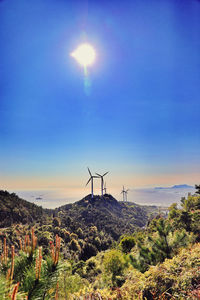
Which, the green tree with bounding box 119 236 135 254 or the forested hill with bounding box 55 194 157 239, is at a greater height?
the green tree with bounding box 119 236 135 254

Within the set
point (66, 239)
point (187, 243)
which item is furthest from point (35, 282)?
point (66, 239)

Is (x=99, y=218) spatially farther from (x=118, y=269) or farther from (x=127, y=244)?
(x=118, y=269)

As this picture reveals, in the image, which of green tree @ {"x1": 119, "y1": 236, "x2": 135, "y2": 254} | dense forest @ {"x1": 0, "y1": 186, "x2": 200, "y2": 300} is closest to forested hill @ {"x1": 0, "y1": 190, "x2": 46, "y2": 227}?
dense forest @ {"x1": 0, "y1": 186, "x2": 200, "y2": 300}

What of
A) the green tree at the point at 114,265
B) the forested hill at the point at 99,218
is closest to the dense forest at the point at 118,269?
the green tree at the point at 114,265

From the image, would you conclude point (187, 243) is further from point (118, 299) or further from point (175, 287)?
point (118, 299)

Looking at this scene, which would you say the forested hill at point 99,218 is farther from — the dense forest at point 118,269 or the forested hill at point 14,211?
the dense forest at point 118,269

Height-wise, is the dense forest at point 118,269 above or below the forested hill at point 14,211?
above

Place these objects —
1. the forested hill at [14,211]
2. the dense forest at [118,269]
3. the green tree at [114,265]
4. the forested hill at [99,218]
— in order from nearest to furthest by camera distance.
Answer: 1. the dense forest at [118,269]
2. the green tree at [114,265]
3. the forested hill at [14,211]
4. the forested hill at [99,218]

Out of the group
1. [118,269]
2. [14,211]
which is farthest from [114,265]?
[14,211]

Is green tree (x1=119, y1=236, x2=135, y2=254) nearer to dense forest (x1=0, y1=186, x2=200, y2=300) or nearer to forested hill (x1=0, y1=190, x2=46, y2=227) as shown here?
dense forest (x1=0, y1=186, x2=200, y2=300)
